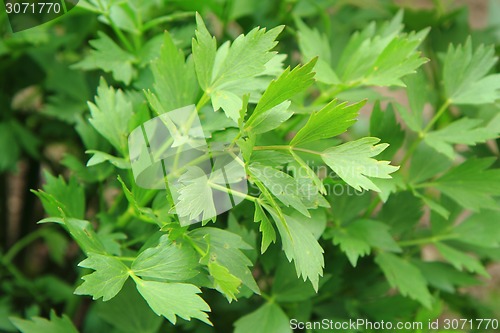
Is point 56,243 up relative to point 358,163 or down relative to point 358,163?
down

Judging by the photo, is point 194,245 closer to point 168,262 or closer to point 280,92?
point 168,262

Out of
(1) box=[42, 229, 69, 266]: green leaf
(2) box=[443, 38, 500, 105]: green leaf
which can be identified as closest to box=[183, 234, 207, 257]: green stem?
(2) box=[443, 38, 500, 105]: green leaf

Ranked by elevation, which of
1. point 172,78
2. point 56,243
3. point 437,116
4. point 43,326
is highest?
point 172,78

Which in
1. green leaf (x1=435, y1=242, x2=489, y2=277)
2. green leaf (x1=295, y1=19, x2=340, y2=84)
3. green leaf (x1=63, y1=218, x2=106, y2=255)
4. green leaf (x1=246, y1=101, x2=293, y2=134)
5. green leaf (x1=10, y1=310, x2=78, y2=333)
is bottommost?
green leaf (x1=435, y1=242, x2=489, y2=277)

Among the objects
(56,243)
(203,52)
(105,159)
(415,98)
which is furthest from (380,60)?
(56,243)

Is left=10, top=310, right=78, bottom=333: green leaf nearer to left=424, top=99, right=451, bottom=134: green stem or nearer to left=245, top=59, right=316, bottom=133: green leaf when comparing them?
left=245, top=59, right=316, bottom=133: green leaf
